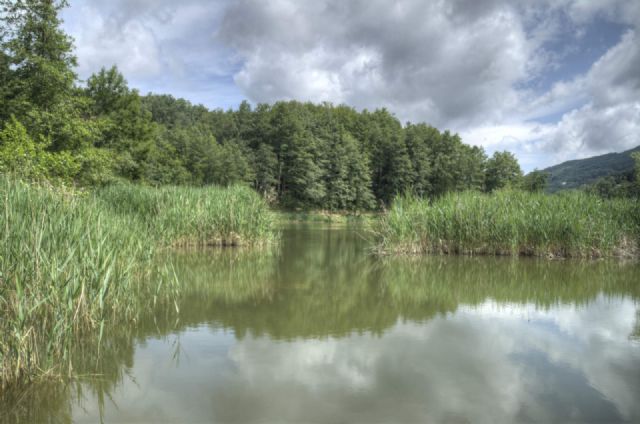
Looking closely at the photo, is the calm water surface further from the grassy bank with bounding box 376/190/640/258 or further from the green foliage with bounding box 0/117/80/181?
the green foliage with bounding box 0/117/80/181

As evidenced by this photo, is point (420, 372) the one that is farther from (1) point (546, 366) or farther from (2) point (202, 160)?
(2) point (202, 160)

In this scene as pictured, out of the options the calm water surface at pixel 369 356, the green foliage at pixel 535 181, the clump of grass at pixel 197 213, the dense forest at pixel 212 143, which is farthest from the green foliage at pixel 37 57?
the green foliage at pixel 535 181

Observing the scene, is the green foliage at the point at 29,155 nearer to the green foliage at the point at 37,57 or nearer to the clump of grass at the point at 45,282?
the green foliage at the point at 37,57

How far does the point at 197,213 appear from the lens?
46.2 ft

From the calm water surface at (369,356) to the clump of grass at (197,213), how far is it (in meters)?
4.16

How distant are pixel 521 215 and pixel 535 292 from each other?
4.81 m

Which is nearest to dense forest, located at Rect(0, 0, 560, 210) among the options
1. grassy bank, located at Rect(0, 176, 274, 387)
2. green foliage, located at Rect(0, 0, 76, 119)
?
green foliage, located at Rect(0, 0, 76, 119)

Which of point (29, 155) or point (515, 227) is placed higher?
point (29, 155)

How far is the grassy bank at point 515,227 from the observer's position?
13.3 metres

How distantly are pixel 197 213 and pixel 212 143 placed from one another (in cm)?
3789

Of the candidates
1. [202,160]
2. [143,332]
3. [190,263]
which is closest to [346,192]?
[202,160]

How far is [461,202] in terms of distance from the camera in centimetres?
1404

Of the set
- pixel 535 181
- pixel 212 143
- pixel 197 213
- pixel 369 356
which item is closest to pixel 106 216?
pixel 369 356

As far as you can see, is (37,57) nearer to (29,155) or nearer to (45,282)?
(29,155)
